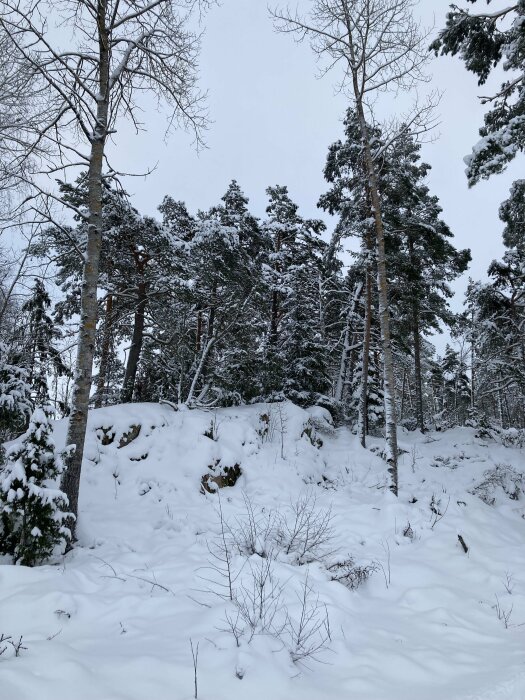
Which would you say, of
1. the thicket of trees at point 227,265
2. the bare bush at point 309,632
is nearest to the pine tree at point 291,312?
the thicket of trees at point 227,265

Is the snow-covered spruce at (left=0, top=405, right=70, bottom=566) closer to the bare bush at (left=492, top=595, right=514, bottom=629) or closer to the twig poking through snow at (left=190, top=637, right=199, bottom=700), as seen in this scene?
the twig poking through snow at (left=190, top=637, right=199, bottom=700)

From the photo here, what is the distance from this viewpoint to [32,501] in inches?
177

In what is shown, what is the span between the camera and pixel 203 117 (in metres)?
7.33

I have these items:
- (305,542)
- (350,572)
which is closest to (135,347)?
(305,542)

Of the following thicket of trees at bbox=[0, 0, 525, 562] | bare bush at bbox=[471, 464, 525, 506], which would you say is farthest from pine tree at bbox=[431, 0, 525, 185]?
bare bush at bbox=[471, 464, 525, 506]

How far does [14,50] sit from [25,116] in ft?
2.81

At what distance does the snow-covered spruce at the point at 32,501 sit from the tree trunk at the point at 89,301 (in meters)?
0.81

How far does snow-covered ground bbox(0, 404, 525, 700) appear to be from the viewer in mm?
2715

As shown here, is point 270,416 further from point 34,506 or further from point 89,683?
point 89,683

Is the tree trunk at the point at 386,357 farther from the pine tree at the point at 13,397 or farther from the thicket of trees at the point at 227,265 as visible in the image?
the pine tree at the point at 13,397

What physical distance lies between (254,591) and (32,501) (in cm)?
273

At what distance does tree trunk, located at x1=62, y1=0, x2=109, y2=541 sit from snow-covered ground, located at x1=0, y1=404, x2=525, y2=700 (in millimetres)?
900

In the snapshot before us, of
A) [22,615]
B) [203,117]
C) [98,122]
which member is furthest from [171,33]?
[22,615]

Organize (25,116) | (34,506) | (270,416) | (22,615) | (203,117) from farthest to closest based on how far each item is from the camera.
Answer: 1. (270,416)
2. (203,117)
3. (25,116)
4. (34,506)
5. (22,615)
